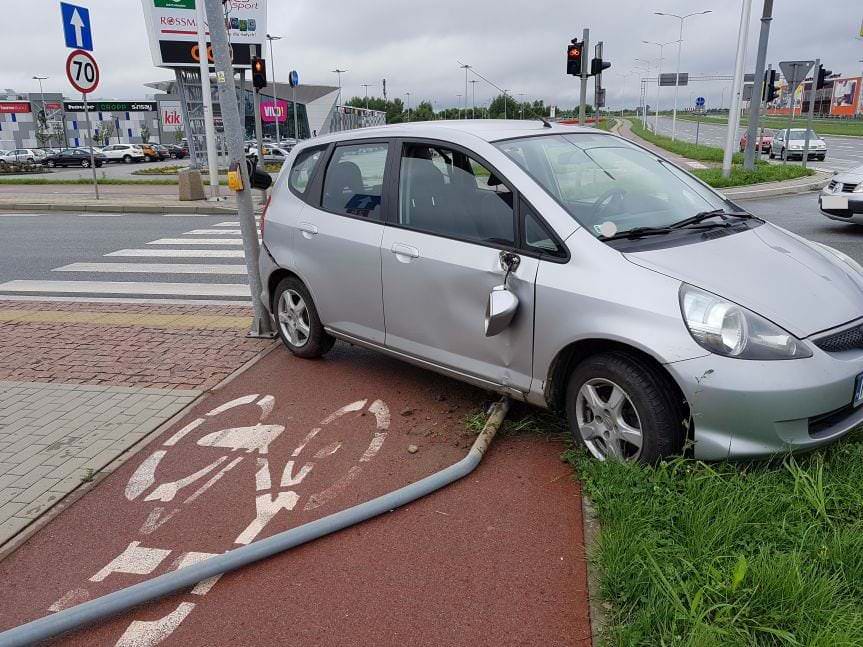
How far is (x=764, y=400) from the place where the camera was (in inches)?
124

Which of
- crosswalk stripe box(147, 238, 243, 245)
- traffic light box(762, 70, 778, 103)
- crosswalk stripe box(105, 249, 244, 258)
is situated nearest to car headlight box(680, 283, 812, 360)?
crosswalk stripe box(105, 249, 244, 258)

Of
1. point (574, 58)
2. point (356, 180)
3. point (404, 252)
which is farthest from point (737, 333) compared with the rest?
point (574, 58)

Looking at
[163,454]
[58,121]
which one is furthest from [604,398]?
[58,121]

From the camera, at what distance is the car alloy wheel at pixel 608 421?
11.5 ft

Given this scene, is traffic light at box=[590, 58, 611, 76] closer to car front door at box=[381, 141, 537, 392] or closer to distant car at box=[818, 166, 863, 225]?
distant car at box=[818, 166, 863, 225]

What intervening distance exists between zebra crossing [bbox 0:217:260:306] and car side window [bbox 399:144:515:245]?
403cm

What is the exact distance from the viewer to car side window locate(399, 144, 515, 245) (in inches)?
161

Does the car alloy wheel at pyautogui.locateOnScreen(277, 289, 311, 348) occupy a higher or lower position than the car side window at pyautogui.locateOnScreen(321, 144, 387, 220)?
lower

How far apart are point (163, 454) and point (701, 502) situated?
296 centimetres

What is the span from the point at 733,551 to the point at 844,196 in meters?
9.69

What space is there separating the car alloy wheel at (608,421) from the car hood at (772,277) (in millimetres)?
634

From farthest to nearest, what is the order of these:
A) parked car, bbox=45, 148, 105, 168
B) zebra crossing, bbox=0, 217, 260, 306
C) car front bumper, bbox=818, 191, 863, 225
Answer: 1. parked car, bbox=45, 148, 105, 168
2. car front bumper, bbox=818, 191, 863, 225
3. zebra crossing, bbox=0, 217, 260, 306

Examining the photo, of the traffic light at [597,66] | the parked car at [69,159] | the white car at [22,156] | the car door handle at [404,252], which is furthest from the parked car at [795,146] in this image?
the white car at [22,156]

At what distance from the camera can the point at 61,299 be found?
27.9 ft
